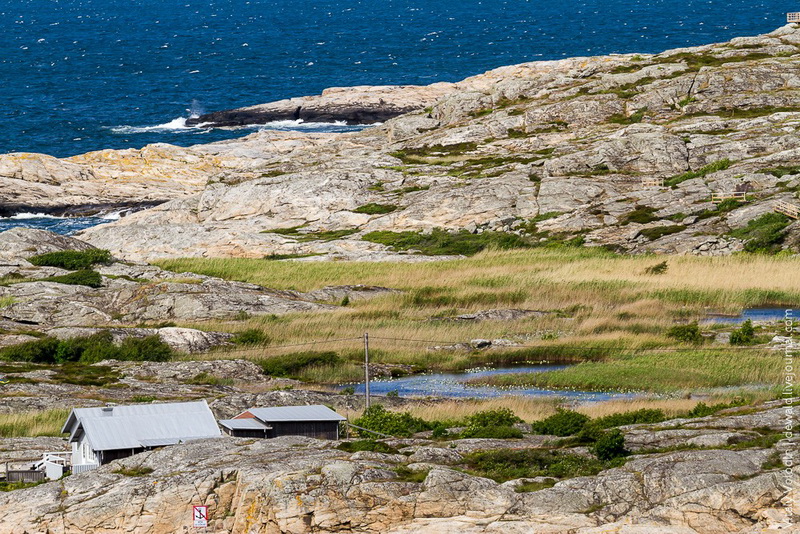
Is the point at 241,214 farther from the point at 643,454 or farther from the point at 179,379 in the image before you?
the point at 643,454

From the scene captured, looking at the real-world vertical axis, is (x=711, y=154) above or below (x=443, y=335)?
above

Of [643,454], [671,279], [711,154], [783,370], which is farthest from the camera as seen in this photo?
[711,154]

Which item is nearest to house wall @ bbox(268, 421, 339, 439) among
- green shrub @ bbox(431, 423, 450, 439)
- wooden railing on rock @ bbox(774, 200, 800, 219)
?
green shrub @ bbox(431, 423, 450, 439)

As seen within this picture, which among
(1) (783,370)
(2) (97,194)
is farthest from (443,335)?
(2) (97,194)

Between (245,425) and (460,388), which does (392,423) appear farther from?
(460,388)

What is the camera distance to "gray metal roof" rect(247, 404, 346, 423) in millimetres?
40219

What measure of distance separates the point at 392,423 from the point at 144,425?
855 centimetres

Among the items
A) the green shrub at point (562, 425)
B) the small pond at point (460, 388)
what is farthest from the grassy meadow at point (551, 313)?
the green shrub at point (562, 425)

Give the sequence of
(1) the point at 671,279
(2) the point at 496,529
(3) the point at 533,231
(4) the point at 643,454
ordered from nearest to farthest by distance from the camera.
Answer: (2) the point at 496,529
(4) the point at 643,454
(1) the point at 671,279
(3) the point at 533,231

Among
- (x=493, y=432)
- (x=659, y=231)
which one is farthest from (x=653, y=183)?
(x=493, y=432)

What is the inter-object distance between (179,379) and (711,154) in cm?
6081

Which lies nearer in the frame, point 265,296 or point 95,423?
point 95,423

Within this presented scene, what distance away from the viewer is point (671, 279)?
7450cm

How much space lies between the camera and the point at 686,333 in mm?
60938
